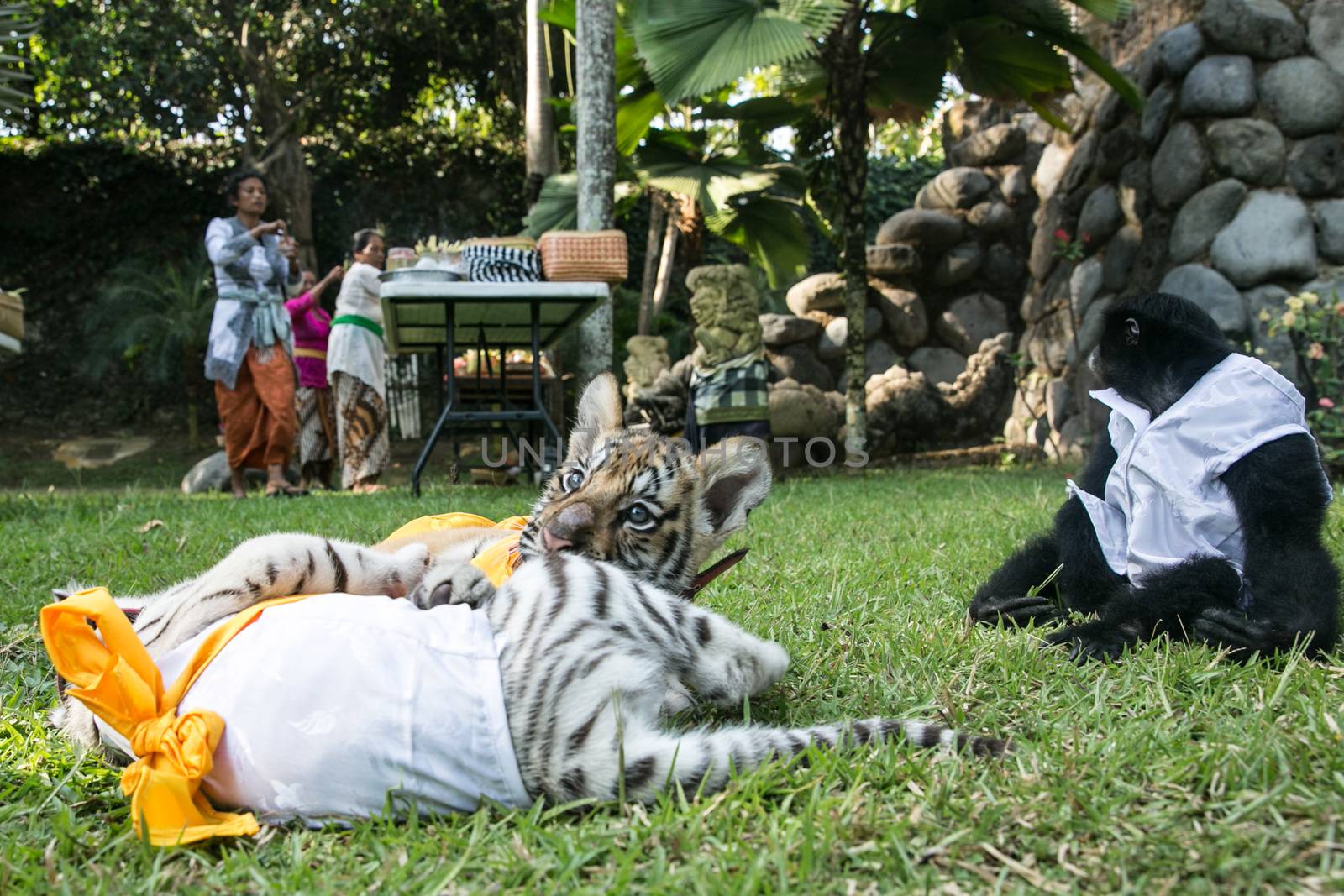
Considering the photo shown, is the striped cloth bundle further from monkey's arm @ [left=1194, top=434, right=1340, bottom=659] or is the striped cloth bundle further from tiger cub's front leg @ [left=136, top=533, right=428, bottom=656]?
monkey's arm @ [left=1194, top=434, right=1340, bottom=659]

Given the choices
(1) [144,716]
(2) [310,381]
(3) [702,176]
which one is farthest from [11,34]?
(3) [702,176]

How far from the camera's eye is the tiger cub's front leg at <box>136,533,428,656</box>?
211cm

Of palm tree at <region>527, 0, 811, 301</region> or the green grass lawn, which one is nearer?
the green grass lawn

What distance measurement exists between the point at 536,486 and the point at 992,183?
10451 mm

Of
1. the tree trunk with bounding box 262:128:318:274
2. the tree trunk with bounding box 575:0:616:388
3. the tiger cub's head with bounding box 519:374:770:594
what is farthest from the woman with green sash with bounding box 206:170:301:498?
the tree trunk with bounding box 262:128:318:274

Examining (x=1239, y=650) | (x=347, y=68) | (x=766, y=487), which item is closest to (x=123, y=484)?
(x=347, y=68)

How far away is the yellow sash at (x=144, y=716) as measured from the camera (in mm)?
1742

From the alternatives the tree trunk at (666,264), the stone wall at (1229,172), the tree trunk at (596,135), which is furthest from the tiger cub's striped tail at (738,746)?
the tree trunk at (666,264)

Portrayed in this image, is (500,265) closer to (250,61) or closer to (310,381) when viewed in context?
(310,381)

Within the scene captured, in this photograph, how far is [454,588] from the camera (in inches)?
89.7

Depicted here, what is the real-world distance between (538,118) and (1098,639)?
430 inches

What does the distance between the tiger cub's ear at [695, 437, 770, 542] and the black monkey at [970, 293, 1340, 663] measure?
1.02m

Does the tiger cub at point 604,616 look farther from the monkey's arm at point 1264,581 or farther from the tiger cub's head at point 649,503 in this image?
the monkey's arm at point 1264,581

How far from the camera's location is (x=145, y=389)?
1712cm
